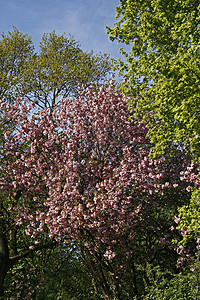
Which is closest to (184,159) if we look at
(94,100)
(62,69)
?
(94,100)

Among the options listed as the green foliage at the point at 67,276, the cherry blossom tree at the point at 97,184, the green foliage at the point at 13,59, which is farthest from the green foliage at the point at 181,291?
the green foliage at the point at 13,59

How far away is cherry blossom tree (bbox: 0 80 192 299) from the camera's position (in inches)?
480

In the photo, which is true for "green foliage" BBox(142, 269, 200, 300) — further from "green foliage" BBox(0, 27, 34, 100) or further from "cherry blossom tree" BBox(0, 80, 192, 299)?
"green foliage" BBox(0, 27, 34, 100)

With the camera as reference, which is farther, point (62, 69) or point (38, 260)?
point (62, 69)

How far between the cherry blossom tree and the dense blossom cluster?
0.13 ft

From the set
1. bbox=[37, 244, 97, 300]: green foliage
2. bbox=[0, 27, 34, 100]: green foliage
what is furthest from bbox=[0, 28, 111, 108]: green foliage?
bbox=[37, 244, 97, 300]: green foliage

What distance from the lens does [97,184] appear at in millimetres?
12078

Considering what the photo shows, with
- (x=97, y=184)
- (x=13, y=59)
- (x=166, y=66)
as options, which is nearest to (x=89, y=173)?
(x=97, y=184)

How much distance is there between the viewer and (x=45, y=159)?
14391mm

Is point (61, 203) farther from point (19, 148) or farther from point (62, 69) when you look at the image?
point (62, 69)

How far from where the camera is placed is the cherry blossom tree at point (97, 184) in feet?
40.0

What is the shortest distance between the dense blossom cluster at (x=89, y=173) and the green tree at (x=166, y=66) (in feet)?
3.88

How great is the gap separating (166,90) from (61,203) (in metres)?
6.19

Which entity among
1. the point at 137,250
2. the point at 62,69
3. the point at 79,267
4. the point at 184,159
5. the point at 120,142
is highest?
→ the point at 62,69
